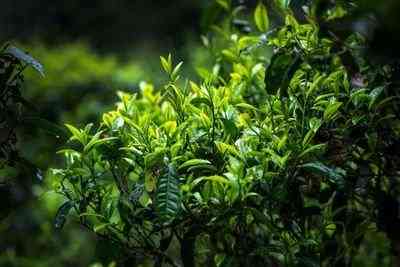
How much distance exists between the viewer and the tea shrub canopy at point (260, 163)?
1910 millimetres

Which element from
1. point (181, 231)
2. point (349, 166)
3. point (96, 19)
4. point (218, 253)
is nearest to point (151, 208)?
point (181, 231)

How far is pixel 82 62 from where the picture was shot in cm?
593

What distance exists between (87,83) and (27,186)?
55.7 inches

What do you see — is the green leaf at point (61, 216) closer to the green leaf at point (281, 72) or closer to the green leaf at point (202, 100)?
the green leaf at point (202, 100)

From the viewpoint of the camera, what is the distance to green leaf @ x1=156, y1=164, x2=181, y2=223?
1.80 m

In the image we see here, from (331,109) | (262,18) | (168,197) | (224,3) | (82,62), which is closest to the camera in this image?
(168,197)

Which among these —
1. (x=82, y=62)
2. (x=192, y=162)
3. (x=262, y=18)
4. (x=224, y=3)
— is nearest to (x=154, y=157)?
(x=192, y=162)

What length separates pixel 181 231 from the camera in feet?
6.84

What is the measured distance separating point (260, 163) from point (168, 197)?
0.30 metres

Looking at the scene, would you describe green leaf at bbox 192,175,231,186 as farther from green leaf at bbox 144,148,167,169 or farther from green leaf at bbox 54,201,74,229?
green leaf at bbox 54,201,74,229

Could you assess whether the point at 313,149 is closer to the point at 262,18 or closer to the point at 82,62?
the point at 262,18

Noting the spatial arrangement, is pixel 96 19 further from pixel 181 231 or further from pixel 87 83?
pixel 181 231

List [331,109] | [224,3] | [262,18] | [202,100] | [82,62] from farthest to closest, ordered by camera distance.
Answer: [82,62] → [224,3] → [262,18] → [202,100] → [331,109]

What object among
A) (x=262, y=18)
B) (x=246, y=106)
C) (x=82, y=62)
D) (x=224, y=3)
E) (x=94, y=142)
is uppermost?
(x=82, y=62)
